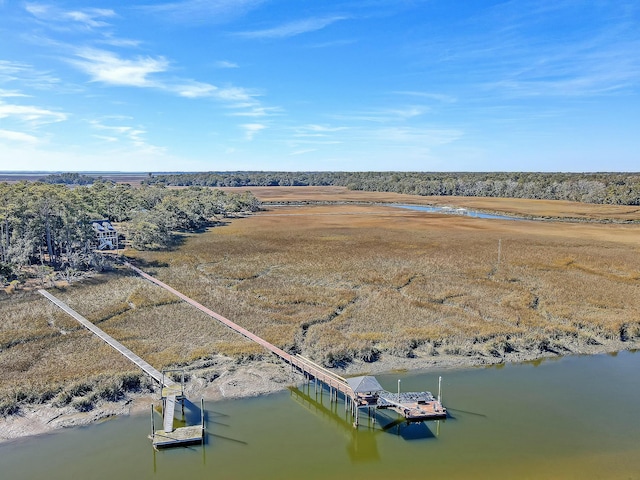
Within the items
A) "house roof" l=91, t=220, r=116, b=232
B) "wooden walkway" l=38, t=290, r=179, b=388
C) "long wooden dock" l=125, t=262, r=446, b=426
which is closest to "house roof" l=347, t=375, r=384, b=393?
"long wooden dock" l=125, t=262, r=446, b=426

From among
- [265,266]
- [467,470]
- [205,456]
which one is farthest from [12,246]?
[467,470]

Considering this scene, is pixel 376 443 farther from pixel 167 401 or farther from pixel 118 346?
pixel 118 346

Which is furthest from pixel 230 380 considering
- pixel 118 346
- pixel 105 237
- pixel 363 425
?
pixel 105 237

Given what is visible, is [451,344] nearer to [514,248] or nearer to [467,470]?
[467,470]

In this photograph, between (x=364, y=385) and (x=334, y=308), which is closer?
(x=364, y=385)

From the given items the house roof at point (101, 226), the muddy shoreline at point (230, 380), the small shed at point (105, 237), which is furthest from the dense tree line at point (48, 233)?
the muddy shoreline at point (230, 380)

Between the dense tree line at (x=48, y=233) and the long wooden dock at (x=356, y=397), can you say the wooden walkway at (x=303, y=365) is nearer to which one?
the long wooden dock at (x=356, y=397)
